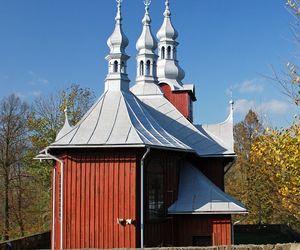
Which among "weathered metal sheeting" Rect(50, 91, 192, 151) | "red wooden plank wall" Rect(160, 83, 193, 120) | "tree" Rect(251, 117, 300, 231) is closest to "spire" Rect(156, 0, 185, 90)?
"red wooden plank wall" Rect(160, 83, 193, 120)

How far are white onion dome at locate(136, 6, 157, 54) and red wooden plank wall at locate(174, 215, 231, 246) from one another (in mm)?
10046

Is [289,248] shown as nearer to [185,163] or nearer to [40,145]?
[185,163]

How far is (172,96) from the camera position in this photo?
23531 millimetres

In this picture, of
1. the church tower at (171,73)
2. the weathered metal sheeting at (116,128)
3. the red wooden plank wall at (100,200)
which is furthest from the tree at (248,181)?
the red wooden plank wall at (100,200)

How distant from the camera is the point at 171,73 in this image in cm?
2509

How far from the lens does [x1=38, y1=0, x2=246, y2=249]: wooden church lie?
14.6 meters

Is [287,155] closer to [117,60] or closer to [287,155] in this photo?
[287,155]

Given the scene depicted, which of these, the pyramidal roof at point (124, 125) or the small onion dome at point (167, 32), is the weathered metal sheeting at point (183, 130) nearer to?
the pyramidal roof at point (124, 125)

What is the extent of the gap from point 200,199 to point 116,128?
4018mm

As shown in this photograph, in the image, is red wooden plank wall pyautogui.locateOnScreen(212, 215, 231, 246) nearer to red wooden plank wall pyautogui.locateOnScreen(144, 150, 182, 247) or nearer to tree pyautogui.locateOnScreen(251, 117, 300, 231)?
red wooden plank wall pyautogui.locateOnScreen(144, 150, 182, 247)

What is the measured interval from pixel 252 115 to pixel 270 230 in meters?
9.10

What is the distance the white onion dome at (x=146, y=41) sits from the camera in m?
23.8

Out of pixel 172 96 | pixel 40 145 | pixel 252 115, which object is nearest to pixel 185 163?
pixel 172 96

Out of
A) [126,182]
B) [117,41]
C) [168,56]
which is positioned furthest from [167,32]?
[126,182]
